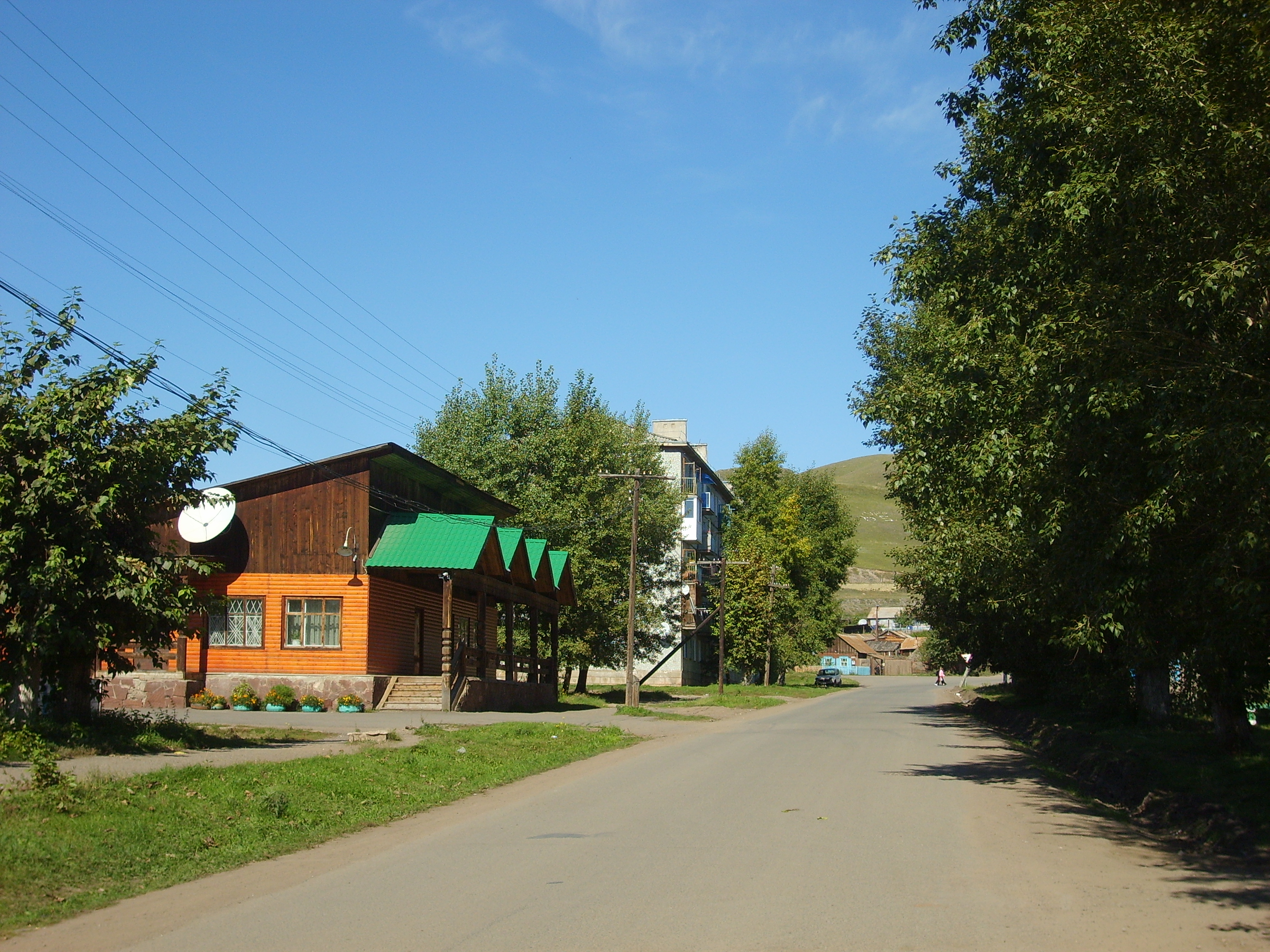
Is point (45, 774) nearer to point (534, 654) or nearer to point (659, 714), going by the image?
point (659, 714)

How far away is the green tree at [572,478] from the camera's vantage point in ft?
152

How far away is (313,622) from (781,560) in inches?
1859

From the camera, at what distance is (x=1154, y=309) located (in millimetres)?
10773

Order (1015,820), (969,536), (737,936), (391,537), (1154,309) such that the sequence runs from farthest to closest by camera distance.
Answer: (391,537), (969,536), (1015,820), (1154,309), (737,936)

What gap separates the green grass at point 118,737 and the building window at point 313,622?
11373 mm

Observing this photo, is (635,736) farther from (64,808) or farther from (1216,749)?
(64,808)

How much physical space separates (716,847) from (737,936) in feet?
10.5

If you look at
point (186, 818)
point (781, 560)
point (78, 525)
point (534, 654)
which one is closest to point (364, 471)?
point (534, 654)

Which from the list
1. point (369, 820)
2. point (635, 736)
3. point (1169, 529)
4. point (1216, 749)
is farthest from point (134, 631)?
point (1216, 749)

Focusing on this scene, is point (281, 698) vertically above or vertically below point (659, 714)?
above

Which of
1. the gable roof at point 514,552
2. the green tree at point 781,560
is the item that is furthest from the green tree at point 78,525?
the green tree at point 781,560

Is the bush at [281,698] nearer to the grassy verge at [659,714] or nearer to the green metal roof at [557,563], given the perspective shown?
the grassy verge at [659,714]

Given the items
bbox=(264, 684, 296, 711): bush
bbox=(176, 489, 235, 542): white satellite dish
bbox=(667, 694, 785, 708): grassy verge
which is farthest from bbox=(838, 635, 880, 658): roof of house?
bbox=(176, 489, 235, 542): white satellite dish

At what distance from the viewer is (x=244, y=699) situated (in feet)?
90.9
